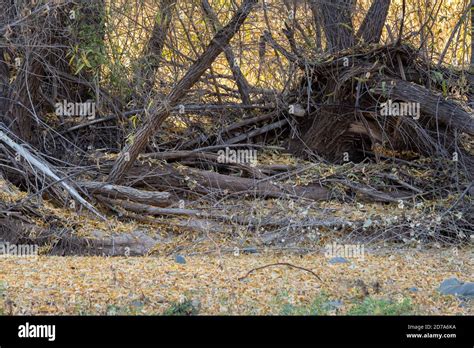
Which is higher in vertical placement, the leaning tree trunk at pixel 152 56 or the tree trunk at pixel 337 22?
the tree trunk at pixel 337 22

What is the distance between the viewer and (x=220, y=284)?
580 cm

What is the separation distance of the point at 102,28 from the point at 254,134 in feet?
7.55

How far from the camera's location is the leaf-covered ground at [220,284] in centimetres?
515

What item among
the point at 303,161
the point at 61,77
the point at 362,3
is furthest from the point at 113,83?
the point at 362,3

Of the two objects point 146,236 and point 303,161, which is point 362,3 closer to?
point 303,161

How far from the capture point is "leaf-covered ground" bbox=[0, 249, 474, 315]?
515 cm

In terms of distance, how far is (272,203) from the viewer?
8633mm

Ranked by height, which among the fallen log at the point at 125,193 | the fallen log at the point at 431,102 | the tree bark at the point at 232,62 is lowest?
the fallen log at the point at 125,193

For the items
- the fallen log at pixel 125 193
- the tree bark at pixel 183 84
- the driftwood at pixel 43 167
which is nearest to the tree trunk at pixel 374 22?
the tree bark at pixel 183 84

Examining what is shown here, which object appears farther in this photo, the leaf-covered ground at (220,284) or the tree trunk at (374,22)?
the tree trunk at (374,22)

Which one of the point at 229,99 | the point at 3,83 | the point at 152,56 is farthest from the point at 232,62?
the point at 3,83

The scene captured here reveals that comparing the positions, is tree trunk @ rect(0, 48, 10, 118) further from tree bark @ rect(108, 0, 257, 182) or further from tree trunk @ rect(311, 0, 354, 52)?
tree trunk @ rect(311, 0, 354, 52)

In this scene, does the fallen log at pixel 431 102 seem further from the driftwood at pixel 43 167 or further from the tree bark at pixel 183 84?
the driftwood at pixel 43 167
